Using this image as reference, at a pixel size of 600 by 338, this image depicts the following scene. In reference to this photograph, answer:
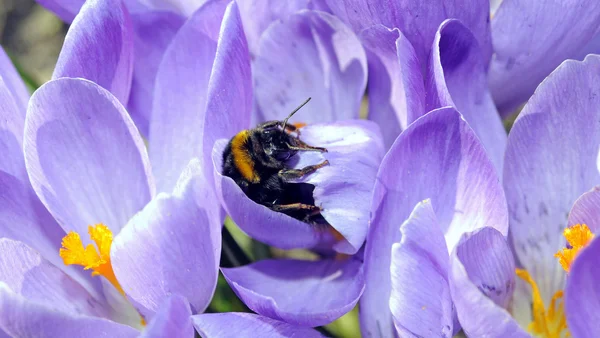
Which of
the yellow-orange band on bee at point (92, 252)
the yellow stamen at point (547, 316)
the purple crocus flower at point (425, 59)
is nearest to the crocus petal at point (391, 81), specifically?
the purple crocus flower at point (425, 59)

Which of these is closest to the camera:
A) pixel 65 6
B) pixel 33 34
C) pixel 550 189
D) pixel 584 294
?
pixel 584 294

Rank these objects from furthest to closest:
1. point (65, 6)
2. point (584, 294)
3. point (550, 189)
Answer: point (65, 6), point (550, 189), point (584, 294)

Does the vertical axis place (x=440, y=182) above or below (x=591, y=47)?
below

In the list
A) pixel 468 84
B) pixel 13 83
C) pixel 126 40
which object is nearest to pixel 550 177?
pixel 468 84

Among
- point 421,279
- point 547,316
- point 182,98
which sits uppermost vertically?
point 182,98

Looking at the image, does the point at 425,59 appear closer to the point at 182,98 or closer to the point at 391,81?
the point at 391,81

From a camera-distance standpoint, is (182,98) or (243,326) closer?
(243,326)

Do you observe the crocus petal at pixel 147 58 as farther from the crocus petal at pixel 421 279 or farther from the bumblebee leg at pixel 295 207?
the crocus petal at pixel 421 279
